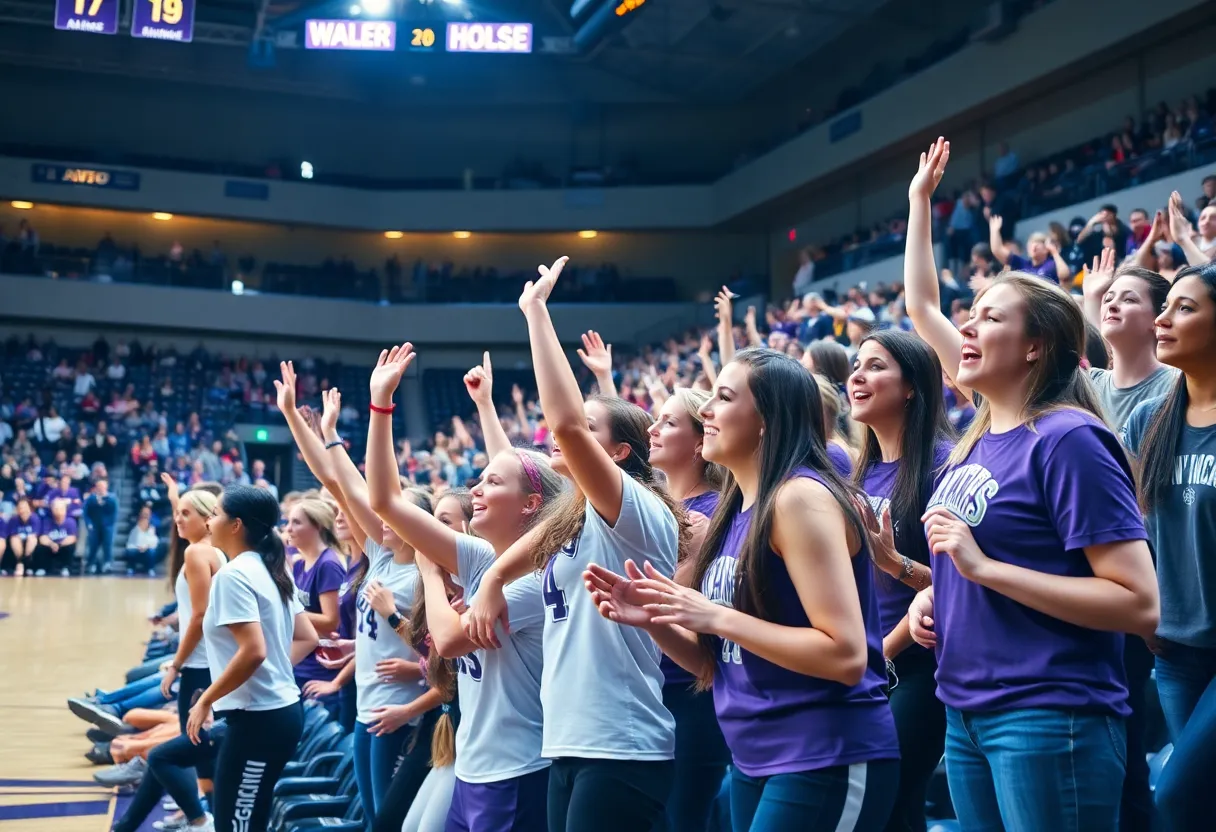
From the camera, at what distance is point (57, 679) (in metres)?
9.48

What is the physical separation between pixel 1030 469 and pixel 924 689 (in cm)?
91

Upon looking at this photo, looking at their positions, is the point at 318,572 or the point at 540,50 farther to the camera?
the point at 540,50

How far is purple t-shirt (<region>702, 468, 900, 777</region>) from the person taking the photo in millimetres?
2301

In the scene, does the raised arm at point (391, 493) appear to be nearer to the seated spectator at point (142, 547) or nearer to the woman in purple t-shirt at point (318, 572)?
the woman in purple t-shirt at point (318, 572)

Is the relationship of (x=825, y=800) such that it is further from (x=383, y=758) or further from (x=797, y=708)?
(x=383, y=758)

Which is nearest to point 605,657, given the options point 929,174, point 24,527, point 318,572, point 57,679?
point 929,174

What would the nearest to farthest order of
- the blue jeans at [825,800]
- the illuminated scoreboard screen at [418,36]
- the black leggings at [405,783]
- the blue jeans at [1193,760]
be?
the blue jeans at [825,800] < the blue jeans at [1193,760] < the black leggings at [405,783] < the illuminated scoreboard screen at [418,36]

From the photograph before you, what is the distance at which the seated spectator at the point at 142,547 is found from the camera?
1978 centimetres

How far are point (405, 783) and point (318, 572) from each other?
1.89 meters

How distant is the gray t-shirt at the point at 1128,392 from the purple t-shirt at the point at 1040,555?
3.48 feet

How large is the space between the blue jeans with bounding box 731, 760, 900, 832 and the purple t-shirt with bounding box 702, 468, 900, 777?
19 millimetres

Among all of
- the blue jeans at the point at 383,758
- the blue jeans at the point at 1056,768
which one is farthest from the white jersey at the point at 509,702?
the blue jeans at the point at 1056,768

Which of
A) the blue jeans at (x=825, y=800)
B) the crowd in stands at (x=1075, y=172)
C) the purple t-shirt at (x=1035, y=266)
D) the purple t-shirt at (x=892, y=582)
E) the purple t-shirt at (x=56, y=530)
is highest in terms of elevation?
the crowd in stands at (x=1075, y=172)

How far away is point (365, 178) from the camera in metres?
27.6
